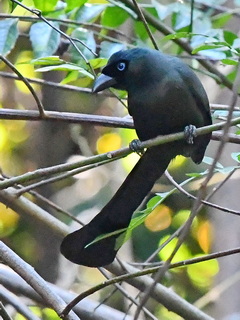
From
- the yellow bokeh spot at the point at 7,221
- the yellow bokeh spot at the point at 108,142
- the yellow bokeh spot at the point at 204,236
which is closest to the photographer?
the yellow bokeh spot at the point at 204,236

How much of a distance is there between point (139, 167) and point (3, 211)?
2.17m

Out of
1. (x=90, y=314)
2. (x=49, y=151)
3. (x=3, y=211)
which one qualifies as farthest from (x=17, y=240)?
(x=90, y=314)

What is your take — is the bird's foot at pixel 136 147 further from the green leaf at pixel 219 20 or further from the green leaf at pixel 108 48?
the green leaf at pixel 219 20

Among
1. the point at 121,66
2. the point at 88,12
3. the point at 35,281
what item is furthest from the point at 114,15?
the point at 35,281

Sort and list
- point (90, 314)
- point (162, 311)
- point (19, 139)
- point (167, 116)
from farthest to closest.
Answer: point (19, 139), point (162, 311), point (90, 314), point (167, 116)

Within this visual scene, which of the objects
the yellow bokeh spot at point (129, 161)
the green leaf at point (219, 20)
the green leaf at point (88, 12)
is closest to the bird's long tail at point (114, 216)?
the green leaf at point (88, 12)

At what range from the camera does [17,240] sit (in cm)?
450

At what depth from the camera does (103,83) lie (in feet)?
8.03

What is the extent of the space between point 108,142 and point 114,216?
7.81 feet

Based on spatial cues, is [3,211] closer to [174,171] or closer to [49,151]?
[49,151]

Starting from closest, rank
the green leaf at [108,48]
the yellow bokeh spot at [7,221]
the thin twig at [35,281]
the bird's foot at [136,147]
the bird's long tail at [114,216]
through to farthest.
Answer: the thin twig at [35,281] < the bird's foot at [136,147] < the bird's long tail at [114,216] < the green leaf at [108,48] < the yellow bokeh spot at [7,221]

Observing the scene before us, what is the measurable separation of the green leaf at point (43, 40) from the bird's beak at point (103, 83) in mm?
220

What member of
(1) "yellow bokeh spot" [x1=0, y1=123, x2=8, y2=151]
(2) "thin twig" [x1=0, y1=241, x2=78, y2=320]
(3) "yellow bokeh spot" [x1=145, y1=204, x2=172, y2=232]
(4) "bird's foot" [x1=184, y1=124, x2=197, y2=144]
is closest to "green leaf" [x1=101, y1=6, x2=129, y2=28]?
(4) "bird's foot" [x1=184, y1=124, x2=197, y2=144]

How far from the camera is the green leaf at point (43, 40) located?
252cm
